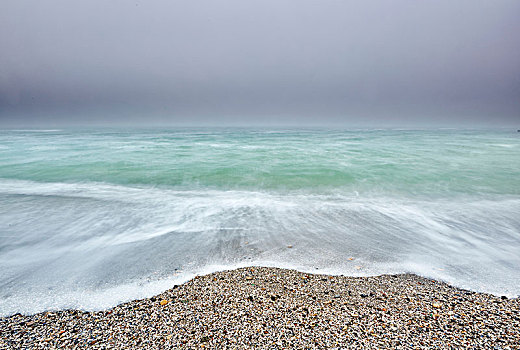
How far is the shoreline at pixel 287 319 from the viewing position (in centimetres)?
196

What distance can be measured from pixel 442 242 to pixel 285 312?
3649mm

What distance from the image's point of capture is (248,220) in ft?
17.5

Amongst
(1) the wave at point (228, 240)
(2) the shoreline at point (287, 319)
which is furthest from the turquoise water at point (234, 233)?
(2) the shoreline at point (287, 319)

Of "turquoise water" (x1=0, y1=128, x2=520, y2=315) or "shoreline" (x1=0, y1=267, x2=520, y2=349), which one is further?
"turquoise water" (x1=0, y1=128, x2=520, y2=315)

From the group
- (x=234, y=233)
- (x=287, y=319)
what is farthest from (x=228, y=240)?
(x=287, y=319)

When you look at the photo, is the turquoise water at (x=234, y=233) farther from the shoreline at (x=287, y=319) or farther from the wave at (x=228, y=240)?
the shoreline at (x=287, y=319)

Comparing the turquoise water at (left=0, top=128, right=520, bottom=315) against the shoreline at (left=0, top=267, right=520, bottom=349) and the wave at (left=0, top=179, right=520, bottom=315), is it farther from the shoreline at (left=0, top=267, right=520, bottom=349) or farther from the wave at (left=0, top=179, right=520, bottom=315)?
the shoreline at (left=0, top=267, right=520, bottom=349)

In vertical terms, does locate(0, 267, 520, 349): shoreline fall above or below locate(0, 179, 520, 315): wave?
above

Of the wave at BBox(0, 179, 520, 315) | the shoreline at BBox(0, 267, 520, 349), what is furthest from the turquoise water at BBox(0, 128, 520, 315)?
the shoreline at BBox(0, 267, 520, 349)

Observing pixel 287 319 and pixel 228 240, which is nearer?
pixel 287 319

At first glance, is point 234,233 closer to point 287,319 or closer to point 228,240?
point 228,240

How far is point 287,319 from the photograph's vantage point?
2.19 metres

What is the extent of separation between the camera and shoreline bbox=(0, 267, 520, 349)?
6.44 ft

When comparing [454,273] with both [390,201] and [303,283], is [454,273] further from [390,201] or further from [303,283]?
[390,201]
